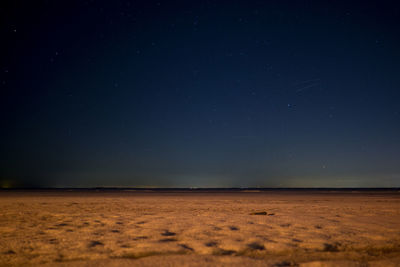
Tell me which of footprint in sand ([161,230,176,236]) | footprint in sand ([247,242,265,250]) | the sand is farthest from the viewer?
footprint in sand ([161,230,176,236])

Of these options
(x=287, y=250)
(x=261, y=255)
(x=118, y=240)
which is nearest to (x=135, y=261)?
(x=118, y=240)

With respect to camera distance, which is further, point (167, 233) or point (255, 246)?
point (167, 233)

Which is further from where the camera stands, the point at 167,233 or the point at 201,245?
the point at 167,233

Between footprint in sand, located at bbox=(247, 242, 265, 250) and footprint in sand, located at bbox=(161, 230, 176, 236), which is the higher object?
footprint in sand, located at bbox=(247, 242, 265, 250)

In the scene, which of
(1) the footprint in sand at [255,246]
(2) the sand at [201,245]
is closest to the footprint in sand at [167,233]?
(2) the sand at [201,245]

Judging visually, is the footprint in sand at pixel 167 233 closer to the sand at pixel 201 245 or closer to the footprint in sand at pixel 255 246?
the sand at pixel 201 245

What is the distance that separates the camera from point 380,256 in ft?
13.0

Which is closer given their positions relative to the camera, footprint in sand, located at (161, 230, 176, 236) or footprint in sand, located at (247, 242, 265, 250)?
footprint in sand, located at (247, 242, 265, 250)

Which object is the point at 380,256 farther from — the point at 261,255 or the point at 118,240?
the point at 118,240

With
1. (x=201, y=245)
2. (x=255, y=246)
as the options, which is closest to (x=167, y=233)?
(x=201, y=245)

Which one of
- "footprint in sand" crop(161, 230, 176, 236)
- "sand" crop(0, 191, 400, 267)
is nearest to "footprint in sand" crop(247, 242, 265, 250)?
"sand" crop(0, 191, 400, 267)

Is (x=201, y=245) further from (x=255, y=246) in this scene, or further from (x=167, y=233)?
(x=167, y=233)

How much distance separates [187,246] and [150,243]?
647 millimetres

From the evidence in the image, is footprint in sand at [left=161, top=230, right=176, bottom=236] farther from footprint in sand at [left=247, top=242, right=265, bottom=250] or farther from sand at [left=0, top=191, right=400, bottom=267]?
footprint in sand at [left=247, top=242, right=265, bottom=250]
